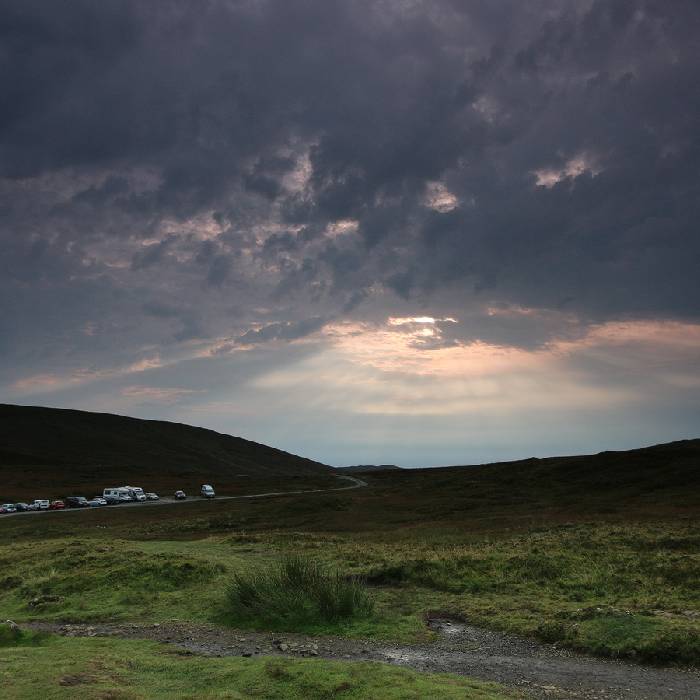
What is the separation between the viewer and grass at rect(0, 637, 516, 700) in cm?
1088

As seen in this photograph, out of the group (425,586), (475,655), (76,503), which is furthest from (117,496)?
(475,655)

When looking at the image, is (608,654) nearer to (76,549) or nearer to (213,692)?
(213,692)

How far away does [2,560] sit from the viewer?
3195cm

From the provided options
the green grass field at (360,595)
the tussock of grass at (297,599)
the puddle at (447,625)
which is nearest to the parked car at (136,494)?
the green grass field at (360,595)

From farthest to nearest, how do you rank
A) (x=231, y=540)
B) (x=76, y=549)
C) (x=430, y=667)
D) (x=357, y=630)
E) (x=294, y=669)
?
(x=231, y=540) → (x=76, y=549) → (x=357, y=630) → (x=430, y=667) → (x=294, y=669)

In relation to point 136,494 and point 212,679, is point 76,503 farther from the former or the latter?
point 212,679

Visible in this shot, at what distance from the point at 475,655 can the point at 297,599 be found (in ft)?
18.5

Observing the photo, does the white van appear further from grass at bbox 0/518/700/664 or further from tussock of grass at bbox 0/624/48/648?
tussock of grass at bbox 0/624/48/648

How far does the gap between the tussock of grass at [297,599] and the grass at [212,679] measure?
4.31m

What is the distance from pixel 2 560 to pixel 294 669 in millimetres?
25895

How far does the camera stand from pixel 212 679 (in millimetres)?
12273

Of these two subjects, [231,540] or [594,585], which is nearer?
[594,585]

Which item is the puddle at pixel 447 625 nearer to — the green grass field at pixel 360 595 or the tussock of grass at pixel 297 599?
the green grass field at pixel 360 595

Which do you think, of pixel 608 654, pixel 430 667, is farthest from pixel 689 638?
pixel 430 667
